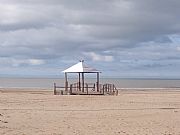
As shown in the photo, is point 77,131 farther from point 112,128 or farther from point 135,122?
point 135,122

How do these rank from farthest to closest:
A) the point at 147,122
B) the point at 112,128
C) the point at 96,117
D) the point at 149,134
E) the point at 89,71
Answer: the point at 89,71 < the point at 96,117 < the point at 147,122 < the point at 112,128 < the point at 149,134

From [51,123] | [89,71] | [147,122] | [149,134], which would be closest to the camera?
[149,134]

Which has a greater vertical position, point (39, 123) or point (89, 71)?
point (89, 71)

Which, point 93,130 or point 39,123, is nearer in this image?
point 93,130

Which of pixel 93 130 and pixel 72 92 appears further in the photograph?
pixel 72 92

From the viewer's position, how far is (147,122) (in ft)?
46.4

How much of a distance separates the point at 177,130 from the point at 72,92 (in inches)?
809

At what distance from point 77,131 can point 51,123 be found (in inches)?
70.3

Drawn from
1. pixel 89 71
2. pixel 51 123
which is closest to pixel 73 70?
pixel 89 71

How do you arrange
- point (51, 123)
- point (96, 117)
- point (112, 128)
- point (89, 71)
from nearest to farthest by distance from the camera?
point (112, 128)
point (51, 123)
point (96, 117)
point (89, 71)

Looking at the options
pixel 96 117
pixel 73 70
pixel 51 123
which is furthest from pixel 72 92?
pixel 51 123

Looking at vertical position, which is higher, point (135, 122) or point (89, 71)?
point (89, 71)

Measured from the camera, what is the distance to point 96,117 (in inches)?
604

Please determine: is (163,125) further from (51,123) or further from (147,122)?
(51,123)
